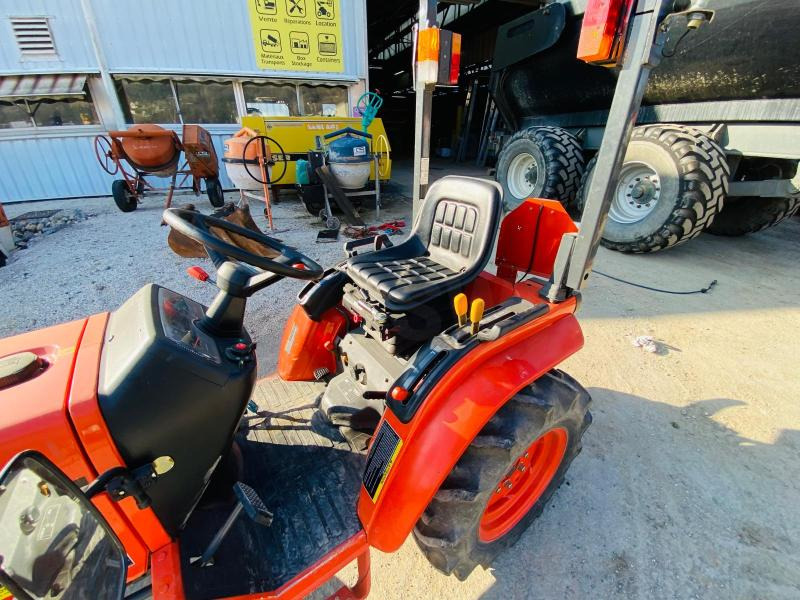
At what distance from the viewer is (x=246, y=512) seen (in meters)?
0.98

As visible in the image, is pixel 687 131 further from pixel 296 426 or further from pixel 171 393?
pixel 171 393

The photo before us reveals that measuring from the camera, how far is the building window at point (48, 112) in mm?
7109

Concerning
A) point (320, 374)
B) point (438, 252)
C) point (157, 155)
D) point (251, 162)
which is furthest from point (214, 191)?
point (438, 252)

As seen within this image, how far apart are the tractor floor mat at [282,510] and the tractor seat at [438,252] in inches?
23.7

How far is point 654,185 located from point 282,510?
413 centimetres

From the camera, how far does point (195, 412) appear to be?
38.2 inches

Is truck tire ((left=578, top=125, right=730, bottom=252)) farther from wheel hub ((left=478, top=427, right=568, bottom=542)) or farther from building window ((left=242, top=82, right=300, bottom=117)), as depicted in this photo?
building window ((left=242, top=82, right=300, bottom=117))

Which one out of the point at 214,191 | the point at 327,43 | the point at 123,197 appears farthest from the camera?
the point at 327,43

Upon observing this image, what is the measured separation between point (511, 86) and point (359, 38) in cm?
375

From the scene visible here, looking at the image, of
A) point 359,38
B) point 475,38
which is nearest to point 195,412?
point 359,38

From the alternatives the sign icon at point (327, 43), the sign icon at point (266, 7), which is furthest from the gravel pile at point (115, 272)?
the sign icon at point (266, 7)

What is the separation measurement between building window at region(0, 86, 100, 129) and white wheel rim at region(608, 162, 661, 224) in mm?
9136

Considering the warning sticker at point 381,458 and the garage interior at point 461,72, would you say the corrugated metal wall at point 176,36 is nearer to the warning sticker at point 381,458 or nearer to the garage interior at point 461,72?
the garage interior at point 461,72

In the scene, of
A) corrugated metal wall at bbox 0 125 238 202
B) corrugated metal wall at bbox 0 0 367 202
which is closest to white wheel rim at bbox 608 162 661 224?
corrugated metal wall at bbox 0 0 367 202
